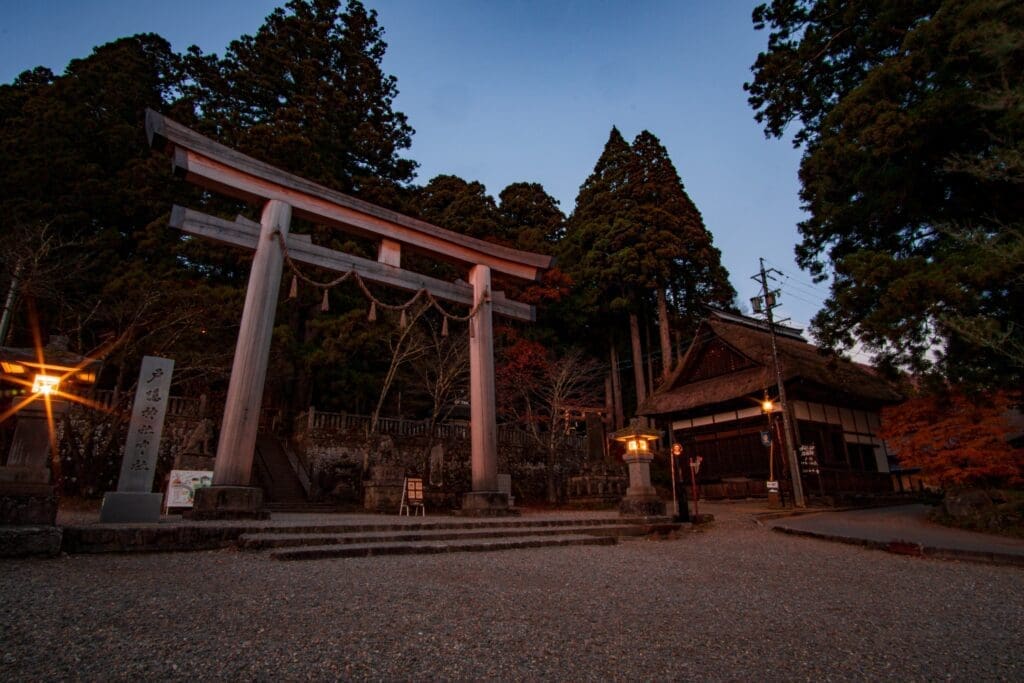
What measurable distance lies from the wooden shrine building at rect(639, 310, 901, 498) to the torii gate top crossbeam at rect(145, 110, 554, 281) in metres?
10.0

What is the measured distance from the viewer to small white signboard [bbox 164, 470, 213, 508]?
9.29 m

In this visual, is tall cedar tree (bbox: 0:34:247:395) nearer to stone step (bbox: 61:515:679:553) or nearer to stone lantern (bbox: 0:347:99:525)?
stone lantern (bbox: 0:347:99:525)

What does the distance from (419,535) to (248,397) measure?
3.38 m

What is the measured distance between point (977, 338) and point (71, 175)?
23481 mm

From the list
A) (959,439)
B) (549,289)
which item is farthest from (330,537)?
(549,289)

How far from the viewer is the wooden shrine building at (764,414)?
626 inches

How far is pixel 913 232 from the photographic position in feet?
35.0

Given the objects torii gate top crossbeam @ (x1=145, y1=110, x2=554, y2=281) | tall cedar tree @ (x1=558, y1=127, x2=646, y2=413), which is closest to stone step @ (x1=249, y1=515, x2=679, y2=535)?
torii gate top crossbeam @ (x1=145, y1=110, x2=554, y2=281)

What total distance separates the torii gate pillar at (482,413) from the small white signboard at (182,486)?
5173 mm

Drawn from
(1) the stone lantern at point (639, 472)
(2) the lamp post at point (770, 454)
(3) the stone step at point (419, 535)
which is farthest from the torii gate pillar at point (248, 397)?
(2) the lamp post at point (770, 454)

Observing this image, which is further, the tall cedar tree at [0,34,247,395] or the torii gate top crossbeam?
the tall cedar tree at [0,34,247,395]

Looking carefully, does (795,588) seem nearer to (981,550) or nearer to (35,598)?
(981,550)

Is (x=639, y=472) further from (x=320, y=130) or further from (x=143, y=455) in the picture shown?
(x=320, y=130)

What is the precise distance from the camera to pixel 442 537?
6.66 meters
